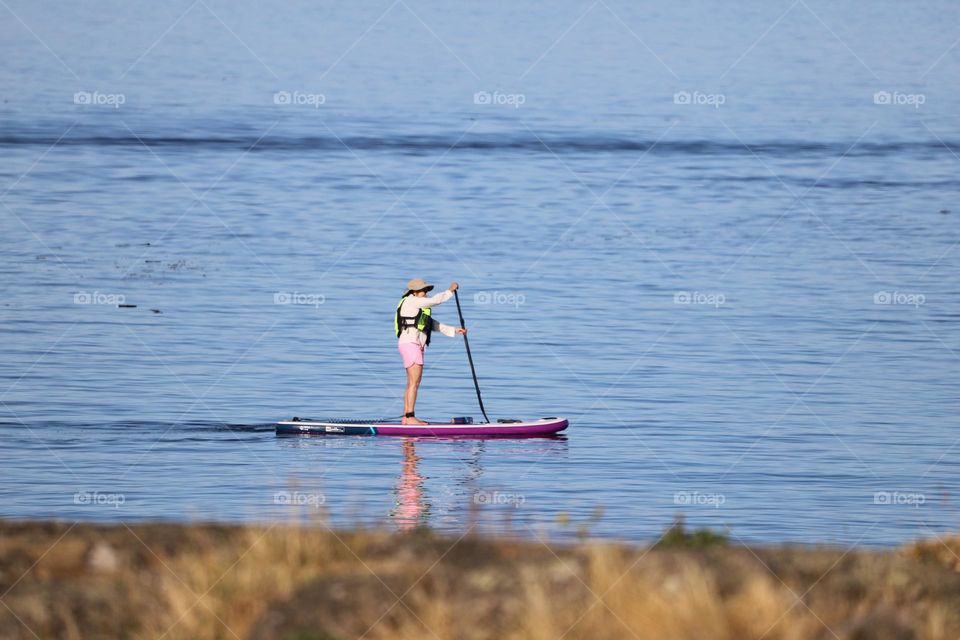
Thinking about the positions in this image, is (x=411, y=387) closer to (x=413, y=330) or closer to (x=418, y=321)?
(x=413, y=330)

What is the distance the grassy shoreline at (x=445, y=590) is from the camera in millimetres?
9562

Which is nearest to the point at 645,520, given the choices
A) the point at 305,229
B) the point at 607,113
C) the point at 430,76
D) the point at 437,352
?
the point at 437,352

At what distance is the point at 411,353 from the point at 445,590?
1335 centimetres

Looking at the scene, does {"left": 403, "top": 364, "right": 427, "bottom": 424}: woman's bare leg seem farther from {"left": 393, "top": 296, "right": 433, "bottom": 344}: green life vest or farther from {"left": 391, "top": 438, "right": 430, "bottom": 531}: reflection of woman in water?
{"left": 391, "top": 438, "right": 430, "bottom": 531}: reflection of woman in water

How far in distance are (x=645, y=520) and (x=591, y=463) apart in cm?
352

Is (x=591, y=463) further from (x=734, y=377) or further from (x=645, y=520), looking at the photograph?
(x=734, y=377)

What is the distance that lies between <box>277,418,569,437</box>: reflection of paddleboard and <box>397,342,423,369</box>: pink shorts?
898mm

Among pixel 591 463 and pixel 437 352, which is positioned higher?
pixel 437 352

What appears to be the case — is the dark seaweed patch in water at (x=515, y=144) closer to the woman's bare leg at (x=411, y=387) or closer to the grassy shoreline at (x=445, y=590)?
the woman's bare leg at (x=411, y=387)

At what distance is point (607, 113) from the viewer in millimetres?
62906

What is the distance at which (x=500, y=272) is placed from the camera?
118ft

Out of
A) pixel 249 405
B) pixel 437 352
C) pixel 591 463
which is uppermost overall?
pixel 437 352

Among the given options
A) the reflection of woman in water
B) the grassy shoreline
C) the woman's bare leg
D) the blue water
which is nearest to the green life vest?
the woman's bare leg

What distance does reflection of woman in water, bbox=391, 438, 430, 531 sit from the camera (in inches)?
657
